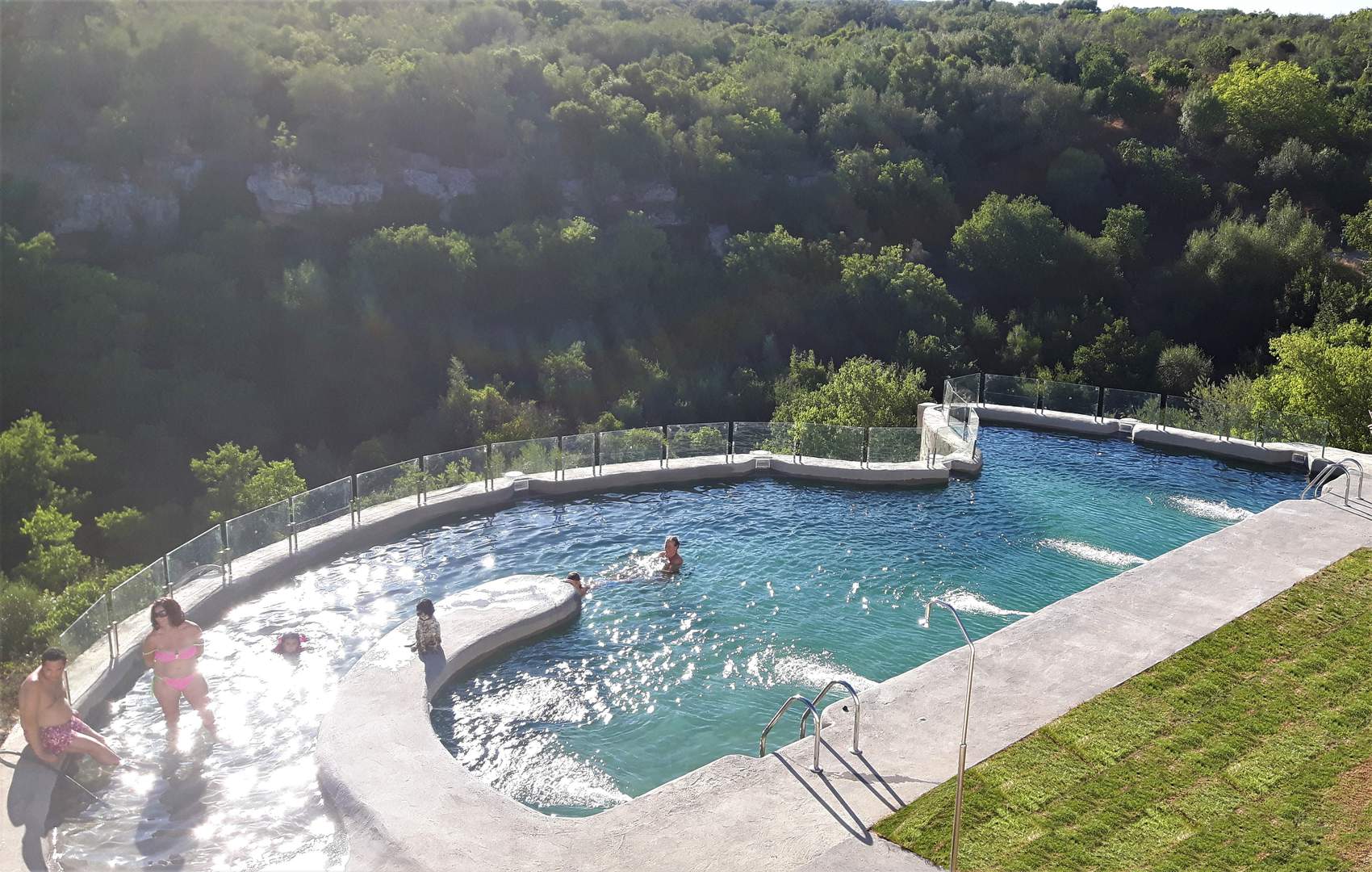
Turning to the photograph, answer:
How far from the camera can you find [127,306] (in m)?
42.3

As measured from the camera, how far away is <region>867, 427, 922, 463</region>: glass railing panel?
2305 centimetres

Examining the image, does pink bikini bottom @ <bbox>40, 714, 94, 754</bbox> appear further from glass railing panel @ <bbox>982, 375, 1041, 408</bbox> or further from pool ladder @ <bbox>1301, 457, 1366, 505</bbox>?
glass railing panel @ <bbox>982, 375, 1041, 408</bbox>

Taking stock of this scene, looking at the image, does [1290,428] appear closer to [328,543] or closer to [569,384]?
[328,543]

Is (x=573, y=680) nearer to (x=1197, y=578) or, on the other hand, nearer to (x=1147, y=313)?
(x=1197, y=578)

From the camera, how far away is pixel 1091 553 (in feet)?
61.9

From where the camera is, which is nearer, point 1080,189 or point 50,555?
point 50,555

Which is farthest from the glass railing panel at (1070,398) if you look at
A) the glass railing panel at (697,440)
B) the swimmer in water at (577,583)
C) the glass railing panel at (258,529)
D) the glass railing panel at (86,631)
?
the glass railing panel at (86,631)

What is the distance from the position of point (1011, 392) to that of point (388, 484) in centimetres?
1797

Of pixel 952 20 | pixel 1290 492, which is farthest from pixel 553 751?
pixel 952 20

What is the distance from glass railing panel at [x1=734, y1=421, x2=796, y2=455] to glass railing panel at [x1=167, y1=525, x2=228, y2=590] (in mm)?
11600

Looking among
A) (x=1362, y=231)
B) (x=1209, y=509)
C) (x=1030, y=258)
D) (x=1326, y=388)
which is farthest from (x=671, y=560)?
(x=1362, y=231)

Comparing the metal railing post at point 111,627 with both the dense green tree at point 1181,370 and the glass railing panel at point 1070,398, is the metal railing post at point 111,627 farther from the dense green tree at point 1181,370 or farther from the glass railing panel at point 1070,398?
the dense green tree at point 1181,370

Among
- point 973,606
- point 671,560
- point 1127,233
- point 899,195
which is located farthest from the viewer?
point 899,195

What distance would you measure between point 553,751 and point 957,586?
819cm
